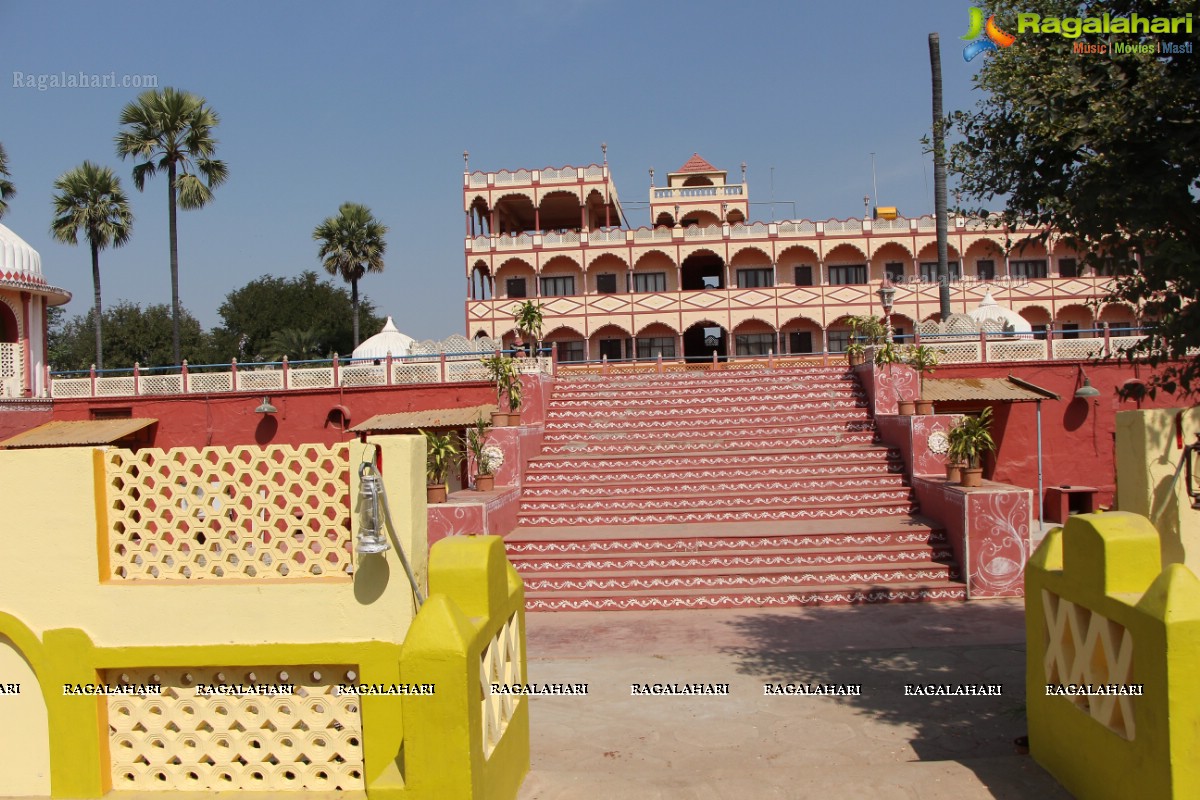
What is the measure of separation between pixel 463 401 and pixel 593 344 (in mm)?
16992

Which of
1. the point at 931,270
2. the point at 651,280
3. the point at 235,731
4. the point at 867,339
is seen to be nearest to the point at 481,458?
the point at 235,731

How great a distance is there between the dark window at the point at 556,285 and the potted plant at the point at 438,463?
81.5ft

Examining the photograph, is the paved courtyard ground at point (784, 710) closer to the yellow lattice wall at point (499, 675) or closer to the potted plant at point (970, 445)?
the yellow lattice wall at point (499, 675)

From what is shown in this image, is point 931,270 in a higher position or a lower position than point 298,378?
higher

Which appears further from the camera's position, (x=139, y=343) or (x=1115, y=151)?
(x=139, y=343)

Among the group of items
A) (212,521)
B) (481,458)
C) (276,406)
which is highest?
(276,406)

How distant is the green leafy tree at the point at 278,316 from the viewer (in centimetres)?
5156

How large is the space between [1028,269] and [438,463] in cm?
3338

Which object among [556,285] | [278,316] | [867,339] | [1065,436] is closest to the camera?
[867,339]

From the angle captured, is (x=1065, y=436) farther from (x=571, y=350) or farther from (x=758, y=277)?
(x=571, y=350)

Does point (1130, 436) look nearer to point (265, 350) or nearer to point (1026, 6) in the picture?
point (1026, 6)

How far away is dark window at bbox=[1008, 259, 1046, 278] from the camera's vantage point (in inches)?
1441

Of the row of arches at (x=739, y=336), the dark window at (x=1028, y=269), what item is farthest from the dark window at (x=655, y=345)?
the dark window at (x=1028, y=269)

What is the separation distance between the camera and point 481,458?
1301 centimetres
